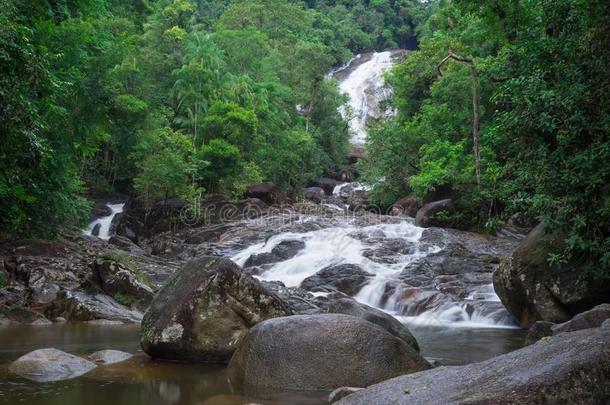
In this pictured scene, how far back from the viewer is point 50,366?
8086 mm

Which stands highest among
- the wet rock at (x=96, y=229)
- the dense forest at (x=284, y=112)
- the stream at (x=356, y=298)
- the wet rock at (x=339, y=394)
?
the dense forest at (x=284, y=112)

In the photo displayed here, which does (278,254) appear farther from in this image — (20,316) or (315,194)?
(315,194)

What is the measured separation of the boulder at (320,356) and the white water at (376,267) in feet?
23.2

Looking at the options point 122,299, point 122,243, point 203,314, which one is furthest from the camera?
point 122,243

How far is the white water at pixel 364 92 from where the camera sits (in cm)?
5712

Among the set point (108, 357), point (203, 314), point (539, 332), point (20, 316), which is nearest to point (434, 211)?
point (539, 332)

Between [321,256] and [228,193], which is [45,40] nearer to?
[321,256]

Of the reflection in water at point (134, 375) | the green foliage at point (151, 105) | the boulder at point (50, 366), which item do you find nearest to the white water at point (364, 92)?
the green foliage at point (151, 105)

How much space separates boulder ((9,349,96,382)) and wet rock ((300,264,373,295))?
10.8 metres

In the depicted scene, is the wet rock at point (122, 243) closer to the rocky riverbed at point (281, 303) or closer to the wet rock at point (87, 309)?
the rocky riverbed at point (281, 303)

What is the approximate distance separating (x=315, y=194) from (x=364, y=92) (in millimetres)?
20366

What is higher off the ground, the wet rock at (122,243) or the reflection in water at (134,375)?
the reflection in water at (134,375)

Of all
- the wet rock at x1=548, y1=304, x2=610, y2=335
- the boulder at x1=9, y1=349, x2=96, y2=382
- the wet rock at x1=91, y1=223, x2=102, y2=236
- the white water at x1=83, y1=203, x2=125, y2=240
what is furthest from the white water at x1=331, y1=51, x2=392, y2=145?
the boulder at x1=9, y1=349, x2=96, y2=382

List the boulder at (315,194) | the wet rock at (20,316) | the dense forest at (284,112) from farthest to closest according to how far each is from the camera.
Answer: the boulder at (315,194) → the wet rock at (20,316) → the dense forest at (284,112)
